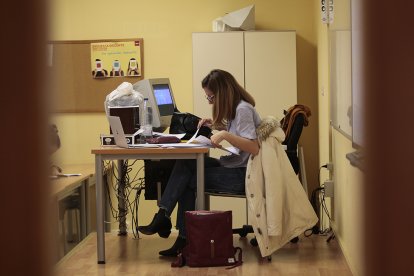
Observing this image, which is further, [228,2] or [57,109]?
[228,2]

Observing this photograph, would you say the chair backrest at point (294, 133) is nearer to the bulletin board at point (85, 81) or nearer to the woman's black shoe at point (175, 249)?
the woman's black shoe at point (175, 249)

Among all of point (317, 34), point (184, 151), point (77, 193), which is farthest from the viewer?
point (317, 34)

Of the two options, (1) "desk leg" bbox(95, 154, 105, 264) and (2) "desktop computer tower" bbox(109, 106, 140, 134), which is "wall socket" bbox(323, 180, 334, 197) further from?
(1) "desk leg" bbox(95, 154, 105, 264)

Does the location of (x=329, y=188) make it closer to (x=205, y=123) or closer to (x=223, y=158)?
(x=223, y=158)

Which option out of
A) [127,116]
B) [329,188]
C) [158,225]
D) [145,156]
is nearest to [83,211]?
[158,225]

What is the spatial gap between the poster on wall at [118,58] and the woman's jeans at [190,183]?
6.45 feet

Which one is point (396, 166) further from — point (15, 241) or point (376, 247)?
point (15, 241)

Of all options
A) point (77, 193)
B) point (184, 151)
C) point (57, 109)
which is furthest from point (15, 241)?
point (77, 193)

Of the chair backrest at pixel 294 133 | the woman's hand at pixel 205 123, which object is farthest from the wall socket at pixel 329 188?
the woman's hand at pixel 205 123

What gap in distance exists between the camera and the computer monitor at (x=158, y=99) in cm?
442

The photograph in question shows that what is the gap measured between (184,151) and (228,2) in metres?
2.40

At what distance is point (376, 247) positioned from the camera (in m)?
0.27

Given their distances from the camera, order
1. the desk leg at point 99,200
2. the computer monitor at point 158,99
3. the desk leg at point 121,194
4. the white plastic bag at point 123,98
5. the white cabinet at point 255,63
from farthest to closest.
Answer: the white cabinet at point 255,63
the desk leg at point 121,194
the computer monitor at point 158,99
the white plastic bag at point 123,98
the desk leg at point 99,200

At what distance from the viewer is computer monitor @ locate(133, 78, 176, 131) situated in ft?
14.5
